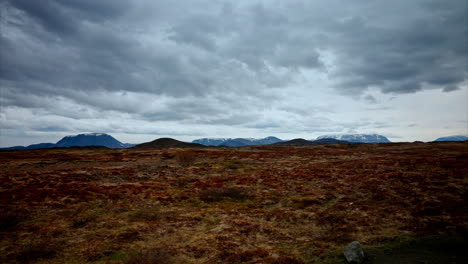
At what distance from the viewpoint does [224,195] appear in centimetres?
2898

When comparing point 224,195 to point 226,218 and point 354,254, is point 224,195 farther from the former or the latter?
point 354,254

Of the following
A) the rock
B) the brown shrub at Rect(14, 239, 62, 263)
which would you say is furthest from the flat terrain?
the rock

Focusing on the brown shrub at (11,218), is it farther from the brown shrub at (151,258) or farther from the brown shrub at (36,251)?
the brown shrub at (151,258)

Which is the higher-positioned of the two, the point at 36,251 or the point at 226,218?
the point at 36,251

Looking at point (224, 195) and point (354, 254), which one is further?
point (224, 195)

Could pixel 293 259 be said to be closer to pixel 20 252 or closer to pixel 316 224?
pixel 316 224

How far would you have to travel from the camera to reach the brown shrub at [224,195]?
2788 cm

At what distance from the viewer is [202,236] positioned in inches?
668

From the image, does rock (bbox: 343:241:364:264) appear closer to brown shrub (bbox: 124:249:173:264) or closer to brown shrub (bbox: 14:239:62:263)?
brown shrub (bbox: 124:249:173:264)

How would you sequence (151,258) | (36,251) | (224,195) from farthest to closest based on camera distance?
(224,195) → (36,251) → (151,258)

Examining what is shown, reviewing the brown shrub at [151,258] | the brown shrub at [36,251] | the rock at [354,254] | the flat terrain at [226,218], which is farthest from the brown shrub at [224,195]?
the rock at [354,254]

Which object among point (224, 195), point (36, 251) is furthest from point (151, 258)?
point (224, 195)

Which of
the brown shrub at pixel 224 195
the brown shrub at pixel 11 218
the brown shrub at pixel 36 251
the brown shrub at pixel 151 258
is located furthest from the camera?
the brown shrub at pixel 224 195

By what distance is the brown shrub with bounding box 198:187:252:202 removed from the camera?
27875mm
